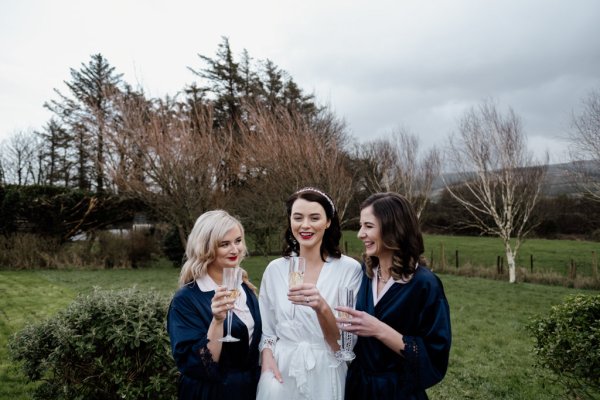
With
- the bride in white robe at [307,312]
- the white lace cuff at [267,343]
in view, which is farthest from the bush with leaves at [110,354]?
the bride in white robe at [307,312]

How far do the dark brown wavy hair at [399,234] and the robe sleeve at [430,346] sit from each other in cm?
22

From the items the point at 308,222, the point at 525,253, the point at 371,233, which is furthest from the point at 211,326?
the point at 525,253

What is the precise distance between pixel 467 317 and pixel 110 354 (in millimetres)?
9431

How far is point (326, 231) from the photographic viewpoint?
124 inches

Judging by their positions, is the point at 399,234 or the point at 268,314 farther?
the point at 268,314

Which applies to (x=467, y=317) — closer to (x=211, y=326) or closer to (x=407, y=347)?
(x=407, y=347)

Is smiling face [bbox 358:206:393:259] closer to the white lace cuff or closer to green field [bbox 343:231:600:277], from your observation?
the white lace cuff

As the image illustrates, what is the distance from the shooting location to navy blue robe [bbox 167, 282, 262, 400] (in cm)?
246

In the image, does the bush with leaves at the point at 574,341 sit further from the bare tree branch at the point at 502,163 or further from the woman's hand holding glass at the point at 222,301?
the bare tree branch at the point at 502,163

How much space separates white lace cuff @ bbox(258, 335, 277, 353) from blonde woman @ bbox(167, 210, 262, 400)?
0.03 metres

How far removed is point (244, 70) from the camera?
29.6 metres

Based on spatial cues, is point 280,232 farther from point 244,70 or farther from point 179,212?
point 244,70

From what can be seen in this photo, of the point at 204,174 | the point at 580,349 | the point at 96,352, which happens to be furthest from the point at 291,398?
the point at 204,174

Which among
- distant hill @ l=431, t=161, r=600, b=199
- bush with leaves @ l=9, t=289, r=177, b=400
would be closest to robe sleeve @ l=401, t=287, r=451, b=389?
bush with leaves @ l=9, t=289, r=177, b=400
